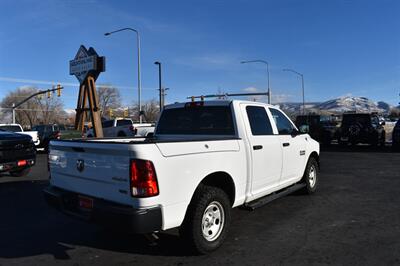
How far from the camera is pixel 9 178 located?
35.3ft

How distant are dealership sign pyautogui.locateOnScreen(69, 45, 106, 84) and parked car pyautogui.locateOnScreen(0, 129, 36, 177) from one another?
14.1 meters

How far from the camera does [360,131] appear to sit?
787 inches

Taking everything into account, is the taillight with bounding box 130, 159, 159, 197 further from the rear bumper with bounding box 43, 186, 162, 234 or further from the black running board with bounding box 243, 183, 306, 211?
the black running board with bounding box 243, 183, 306, 211

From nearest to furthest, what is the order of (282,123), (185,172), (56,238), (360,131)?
(185,172) → (56,238) → (282,123) → (360,131)

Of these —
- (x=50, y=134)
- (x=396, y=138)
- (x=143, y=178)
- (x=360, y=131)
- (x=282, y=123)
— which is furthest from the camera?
(x=50, y=134)

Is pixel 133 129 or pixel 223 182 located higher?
pixel 133 129

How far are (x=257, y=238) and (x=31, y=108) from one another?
10569 centimetres

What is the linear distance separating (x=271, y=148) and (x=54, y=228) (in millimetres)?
3574

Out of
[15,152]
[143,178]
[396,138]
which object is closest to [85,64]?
[15,152]

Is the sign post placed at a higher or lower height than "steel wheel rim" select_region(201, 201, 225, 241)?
higher

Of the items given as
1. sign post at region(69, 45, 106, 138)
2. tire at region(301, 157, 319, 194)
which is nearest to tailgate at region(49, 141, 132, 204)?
tire at region(301, 157, 319, 194)

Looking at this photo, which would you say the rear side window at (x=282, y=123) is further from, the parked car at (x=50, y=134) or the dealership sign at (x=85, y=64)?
the dealership sign at (x=85, y=64)

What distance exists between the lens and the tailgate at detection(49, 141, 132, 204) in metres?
3.88

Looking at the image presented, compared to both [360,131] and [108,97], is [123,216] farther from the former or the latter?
[108,97]
